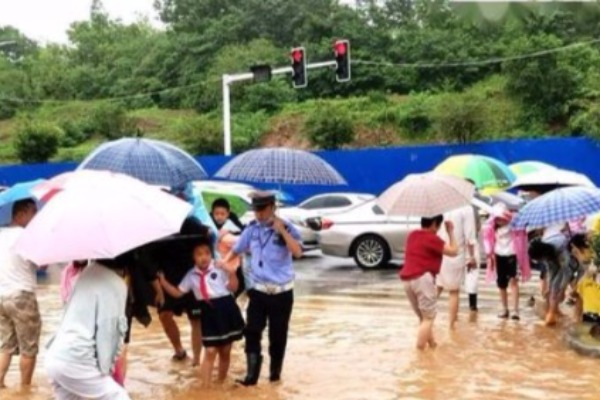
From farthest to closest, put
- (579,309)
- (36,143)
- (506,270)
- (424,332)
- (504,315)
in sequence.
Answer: (36,143), (504,315), (506,270), (579,309), (424,332)

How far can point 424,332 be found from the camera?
10109 millimetres

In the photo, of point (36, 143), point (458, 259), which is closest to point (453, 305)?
point (458, 259)

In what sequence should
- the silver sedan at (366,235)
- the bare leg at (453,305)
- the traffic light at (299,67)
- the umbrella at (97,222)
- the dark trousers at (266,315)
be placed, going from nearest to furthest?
the umbrella at (97,222) → the dark trousers at (266,315) → the bare leg at (453,305) → the silver sedan at (366,235) → the traffic light at (299,67)

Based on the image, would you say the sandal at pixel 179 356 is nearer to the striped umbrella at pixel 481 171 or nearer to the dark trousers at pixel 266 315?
the dark trousers at pixel 266 315

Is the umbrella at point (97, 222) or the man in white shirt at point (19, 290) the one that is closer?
the umbrella at point (97, 222)

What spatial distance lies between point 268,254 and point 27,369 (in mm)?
2451

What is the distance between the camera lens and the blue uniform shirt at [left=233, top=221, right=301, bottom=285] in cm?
845

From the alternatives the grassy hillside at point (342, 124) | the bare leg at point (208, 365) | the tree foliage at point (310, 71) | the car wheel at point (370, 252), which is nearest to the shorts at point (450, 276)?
the bare leg at point (208, 365)

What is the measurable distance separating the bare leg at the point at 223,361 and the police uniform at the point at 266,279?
20cm

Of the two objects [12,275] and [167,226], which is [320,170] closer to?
[12,275]

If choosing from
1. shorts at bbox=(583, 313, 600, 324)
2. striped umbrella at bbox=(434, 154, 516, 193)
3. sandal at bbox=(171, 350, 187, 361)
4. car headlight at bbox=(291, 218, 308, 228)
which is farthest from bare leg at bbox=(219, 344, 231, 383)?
car headlight at bbox=(291, 218, 308, 228)

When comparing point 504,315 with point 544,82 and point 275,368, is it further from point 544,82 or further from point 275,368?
point 544,82

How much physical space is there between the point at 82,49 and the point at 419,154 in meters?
61.0

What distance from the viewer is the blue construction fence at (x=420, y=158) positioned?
2644cm
